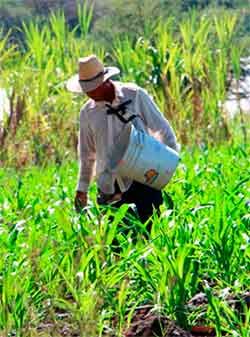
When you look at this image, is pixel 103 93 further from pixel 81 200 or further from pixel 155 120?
pixel 81 200

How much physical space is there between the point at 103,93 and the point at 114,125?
21 centimetres

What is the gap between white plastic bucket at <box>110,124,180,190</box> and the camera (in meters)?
5.30

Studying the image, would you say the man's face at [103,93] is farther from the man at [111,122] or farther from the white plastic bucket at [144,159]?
the white plastic bucket at [144,159]

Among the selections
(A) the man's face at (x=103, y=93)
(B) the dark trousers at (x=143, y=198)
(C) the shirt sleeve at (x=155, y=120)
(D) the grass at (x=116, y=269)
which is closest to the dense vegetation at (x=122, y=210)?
(D) the grass at (x=116, y=269)

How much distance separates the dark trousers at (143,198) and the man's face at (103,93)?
504 millimetres

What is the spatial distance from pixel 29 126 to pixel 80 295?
6506 millimetres

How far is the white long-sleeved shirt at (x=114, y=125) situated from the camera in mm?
5516

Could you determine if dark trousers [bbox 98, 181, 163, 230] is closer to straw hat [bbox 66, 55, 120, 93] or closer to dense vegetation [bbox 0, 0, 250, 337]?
dense vegetation [bbox 0, 0, 250, 337]

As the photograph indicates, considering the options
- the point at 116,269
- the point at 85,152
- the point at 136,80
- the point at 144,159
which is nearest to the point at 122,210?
the point at 116,269

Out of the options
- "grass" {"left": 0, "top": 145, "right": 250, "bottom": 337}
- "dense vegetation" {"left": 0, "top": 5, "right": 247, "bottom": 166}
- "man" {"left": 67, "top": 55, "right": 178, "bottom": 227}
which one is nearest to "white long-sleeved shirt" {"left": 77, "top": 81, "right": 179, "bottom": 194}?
"man" {"left": 67, "top": 55, "right": 178, "bottom": 227}

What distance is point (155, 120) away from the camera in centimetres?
553

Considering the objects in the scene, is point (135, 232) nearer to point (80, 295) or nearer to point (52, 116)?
point (80, 295)

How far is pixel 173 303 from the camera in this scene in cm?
410

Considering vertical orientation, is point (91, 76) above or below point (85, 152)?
above
